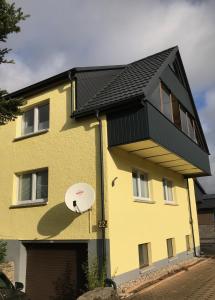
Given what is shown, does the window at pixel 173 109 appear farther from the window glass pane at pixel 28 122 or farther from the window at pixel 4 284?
the window at pixel 4 284

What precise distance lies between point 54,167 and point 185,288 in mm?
6072

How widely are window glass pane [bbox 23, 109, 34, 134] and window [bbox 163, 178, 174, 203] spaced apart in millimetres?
6608

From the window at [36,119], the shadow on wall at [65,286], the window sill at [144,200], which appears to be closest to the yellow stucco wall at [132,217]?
the window sill at [144,200]

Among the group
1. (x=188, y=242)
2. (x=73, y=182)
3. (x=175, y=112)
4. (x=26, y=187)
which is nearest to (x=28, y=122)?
(x=26, y=187)

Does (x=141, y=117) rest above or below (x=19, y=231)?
above

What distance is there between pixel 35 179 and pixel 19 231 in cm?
206

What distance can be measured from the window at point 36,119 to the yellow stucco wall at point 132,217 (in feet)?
12.5

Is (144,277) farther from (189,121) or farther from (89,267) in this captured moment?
(189,121)

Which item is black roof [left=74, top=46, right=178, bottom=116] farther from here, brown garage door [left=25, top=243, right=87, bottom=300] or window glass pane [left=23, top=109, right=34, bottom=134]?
brown garage door [left=25, top=243, right=87, bottom=300]

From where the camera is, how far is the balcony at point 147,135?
10.7 meters

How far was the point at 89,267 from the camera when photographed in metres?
10.4

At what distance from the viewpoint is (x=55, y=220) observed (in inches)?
462

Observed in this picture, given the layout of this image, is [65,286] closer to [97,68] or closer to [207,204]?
[97,68]

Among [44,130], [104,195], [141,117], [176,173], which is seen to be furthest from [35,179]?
[176,173]
